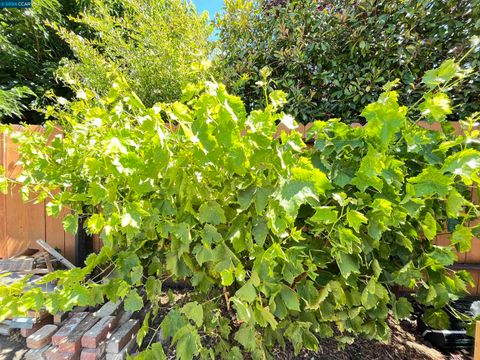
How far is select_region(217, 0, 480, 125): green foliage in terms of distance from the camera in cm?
205

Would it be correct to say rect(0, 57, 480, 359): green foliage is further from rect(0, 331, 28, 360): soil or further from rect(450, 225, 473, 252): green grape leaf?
rect(0, 331, 28, 360): soil

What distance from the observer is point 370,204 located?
1141 mm

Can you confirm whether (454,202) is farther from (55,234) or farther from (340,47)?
(55,234)

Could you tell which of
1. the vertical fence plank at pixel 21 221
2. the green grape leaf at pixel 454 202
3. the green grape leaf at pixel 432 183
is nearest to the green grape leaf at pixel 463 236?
the green grape leaf at pixel 454 202

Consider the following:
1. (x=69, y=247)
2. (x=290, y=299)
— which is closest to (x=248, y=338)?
(x=290, y=299)

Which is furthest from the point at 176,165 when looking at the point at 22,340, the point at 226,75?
the point at 22,340

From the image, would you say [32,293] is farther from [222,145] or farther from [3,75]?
[3,75]

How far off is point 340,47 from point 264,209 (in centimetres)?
181

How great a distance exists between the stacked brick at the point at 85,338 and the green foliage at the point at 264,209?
505 mm

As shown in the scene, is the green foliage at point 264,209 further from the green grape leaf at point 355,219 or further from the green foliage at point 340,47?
the green foliage at point 340,47

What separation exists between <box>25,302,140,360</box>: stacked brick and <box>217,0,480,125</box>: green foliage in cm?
192

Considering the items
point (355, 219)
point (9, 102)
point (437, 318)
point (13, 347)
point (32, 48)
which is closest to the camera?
point (355, 219)

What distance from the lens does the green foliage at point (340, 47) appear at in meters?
2.05

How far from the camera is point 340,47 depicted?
7.36ft
